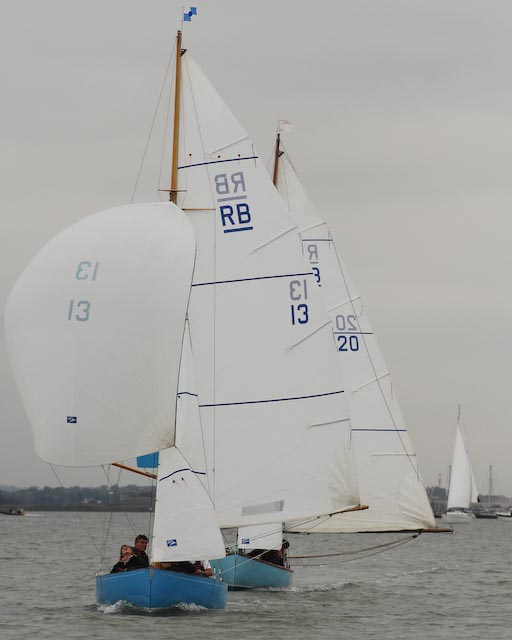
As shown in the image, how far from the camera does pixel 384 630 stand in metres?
27.2

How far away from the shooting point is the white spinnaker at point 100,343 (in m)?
24.4

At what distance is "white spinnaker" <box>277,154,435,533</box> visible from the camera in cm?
3634

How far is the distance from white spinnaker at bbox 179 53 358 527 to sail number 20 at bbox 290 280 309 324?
0.02m

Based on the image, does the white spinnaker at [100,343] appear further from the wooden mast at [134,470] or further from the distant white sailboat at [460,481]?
the distant white sailboat at [460,481]

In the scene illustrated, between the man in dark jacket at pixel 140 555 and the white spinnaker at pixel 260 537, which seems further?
the white spinnaker at pixel 260 537

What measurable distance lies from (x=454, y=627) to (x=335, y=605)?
3.97 meters

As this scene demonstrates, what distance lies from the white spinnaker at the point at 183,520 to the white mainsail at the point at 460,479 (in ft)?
267

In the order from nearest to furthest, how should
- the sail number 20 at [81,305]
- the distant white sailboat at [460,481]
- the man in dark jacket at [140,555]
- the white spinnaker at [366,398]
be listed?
the sail number 20 at [81,305] → the man in dark jacket at [140,555] → the white spinnaker at [366,398] → the distant white sailboat at [460,481]

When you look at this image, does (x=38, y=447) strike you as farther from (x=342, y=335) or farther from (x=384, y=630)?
(x=342, y=335)

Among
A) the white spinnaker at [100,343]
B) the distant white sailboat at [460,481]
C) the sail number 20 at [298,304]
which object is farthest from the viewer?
the distant white sailboat at [460,481]

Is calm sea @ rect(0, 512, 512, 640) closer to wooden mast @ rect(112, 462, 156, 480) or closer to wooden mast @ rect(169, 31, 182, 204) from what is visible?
wooden mast @ rect(112, 462, 156, 480)

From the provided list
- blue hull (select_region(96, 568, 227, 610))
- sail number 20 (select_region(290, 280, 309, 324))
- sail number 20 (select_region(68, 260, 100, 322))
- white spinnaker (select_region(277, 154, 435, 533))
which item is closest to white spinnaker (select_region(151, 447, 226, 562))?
blue hull (select_region(96, 568, 227, 610))

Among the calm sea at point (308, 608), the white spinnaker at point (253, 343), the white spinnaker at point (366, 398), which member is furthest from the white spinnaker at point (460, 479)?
the white spinnaker at point (253, 343)

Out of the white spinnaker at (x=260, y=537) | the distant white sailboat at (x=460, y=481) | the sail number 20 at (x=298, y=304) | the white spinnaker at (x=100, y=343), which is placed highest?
the distant white sailboat at (x=460, y=481)
